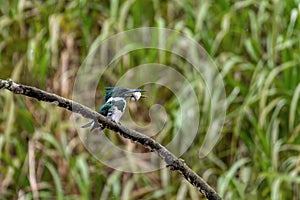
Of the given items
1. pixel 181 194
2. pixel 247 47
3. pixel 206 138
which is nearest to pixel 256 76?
pixel 247 47

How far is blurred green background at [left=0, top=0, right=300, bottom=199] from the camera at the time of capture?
166 centimetres

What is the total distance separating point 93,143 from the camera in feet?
5.61

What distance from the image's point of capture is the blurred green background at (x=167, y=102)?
1655 millimetres

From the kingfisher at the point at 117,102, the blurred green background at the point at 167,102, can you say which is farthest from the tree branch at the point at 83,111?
the blurred green background at the point at 167,102

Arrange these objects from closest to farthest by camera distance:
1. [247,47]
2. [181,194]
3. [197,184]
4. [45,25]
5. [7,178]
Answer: [197,184] < [181,194] < [7,178] < [247,47] < [45,25]

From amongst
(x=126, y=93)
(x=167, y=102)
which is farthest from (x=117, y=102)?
(x=167, y=102)

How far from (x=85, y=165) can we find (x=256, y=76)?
54 centimetres

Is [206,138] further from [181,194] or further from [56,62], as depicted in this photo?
[56,62]

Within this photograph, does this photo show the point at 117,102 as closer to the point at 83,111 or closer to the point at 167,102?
the point at 83,111

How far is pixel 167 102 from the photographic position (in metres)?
1.83

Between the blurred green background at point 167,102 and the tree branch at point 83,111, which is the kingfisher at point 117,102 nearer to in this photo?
the tree branch at point 83,111

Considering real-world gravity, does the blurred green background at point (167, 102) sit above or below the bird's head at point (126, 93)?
above

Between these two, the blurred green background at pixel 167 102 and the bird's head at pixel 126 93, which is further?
the blurred green background at pixel 167 102

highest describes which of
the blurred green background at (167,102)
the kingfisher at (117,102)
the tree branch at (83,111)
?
the blurred green background at (167,102)
